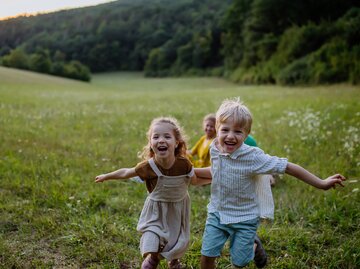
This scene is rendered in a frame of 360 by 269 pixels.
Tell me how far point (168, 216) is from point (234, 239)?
627 mm

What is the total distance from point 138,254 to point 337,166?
4.07m

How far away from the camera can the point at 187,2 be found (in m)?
84.9

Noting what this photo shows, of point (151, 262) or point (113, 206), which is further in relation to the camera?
point (113, 206)

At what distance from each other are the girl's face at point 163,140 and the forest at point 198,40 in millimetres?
7285

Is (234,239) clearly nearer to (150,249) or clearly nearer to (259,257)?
(259,257)

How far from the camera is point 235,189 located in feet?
11.1

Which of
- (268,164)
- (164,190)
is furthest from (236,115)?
(164,190)

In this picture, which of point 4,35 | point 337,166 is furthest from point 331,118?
point 4,35

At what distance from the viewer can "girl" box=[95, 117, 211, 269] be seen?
3443mm

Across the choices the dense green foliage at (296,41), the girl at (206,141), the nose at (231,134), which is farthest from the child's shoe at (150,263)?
the dense green foliage at (296,41)

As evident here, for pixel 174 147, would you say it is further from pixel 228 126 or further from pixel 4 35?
pixel 4 35

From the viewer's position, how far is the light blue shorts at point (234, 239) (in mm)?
Answer: 3277

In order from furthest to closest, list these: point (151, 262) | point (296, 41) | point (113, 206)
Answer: point (296, 41)
point (113, 206)
point (151, 262)

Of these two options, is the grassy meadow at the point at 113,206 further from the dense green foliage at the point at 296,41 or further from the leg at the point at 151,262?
the dense green foliage at the point at 296,41
